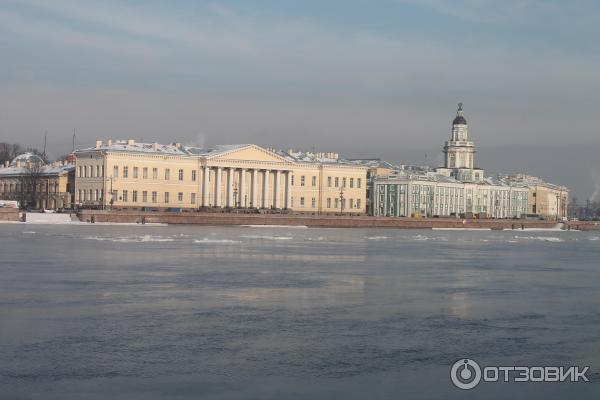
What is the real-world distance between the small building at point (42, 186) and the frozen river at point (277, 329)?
66.3 meters

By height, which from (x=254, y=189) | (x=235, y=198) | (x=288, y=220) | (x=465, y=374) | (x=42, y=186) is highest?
(x=254, y=189)

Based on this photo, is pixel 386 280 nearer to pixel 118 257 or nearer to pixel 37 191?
pixel 118 257

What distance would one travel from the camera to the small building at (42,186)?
93.4 m

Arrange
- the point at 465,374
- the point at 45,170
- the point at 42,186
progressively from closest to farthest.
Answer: the point at 465,374, the point at 42,186, the point at 45,170

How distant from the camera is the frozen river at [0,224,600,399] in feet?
38.2

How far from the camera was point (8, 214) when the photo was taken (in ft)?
235

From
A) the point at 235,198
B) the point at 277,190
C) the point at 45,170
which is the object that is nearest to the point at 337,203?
the point at 277,190

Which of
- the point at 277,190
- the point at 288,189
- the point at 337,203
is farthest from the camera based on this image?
the point at 337,203

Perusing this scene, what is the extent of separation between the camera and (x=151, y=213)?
7681 centimetres

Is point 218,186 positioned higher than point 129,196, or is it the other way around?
point 218,186

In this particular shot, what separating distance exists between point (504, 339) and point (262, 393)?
5315 millimetres

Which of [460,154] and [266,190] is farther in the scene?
[460,154]

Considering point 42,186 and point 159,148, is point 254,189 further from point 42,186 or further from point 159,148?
point 42,186

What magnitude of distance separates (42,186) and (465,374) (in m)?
88.0
